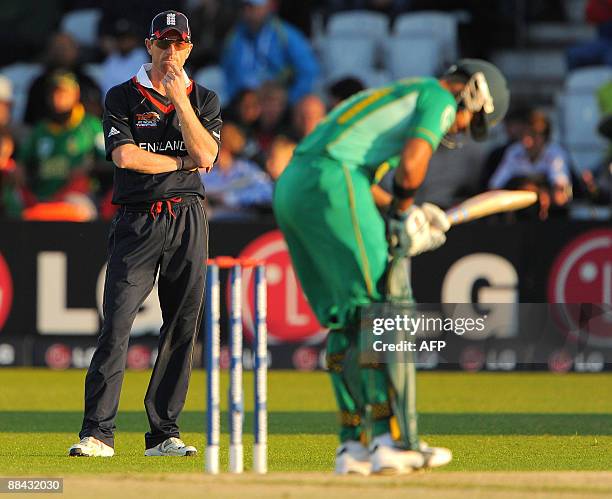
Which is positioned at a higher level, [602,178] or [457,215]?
[602,178]

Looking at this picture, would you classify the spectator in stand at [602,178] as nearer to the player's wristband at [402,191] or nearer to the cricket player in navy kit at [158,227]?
the cricket player in navy kit at [158,227]

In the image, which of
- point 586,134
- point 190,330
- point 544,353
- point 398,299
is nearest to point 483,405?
point 544,353

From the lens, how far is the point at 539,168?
47.1 ft

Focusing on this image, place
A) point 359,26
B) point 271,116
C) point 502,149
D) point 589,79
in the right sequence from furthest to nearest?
point 359,26 < point 589,79 < point 271,116 < point 502,149

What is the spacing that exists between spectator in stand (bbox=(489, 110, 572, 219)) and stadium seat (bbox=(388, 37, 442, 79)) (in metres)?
3.08

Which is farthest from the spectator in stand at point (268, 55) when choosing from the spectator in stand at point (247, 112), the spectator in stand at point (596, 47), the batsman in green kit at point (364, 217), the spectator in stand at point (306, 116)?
the batsman in green kit at point (364, 217)

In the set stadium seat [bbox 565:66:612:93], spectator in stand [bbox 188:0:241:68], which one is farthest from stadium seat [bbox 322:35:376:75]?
stadium seat [bbox 565:66:612:93]

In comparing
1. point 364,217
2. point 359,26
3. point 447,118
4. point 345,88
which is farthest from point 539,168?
point 364,217

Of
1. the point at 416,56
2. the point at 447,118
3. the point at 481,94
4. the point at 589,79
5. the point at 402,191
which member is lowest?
the point at 402,191

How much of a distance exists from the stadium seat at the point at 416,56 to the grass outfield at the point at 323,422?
4.82 metres

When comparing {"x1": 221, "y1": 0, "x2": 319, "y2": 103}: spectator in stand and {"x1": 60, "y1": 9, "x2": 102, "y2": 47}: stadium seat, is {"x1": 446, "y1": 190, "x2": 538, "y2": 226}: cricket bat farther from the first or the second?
{"x1": 60, "y1": 9, "x2": 102, "y2": 47}: stadium seat

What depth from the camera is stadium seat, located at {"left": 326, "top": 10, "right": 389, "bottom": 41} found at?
58.7 feet

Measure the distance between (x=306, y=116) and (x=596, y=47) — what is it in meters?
4.23

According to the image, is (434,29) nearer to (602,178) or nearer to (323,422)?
(602,178)
